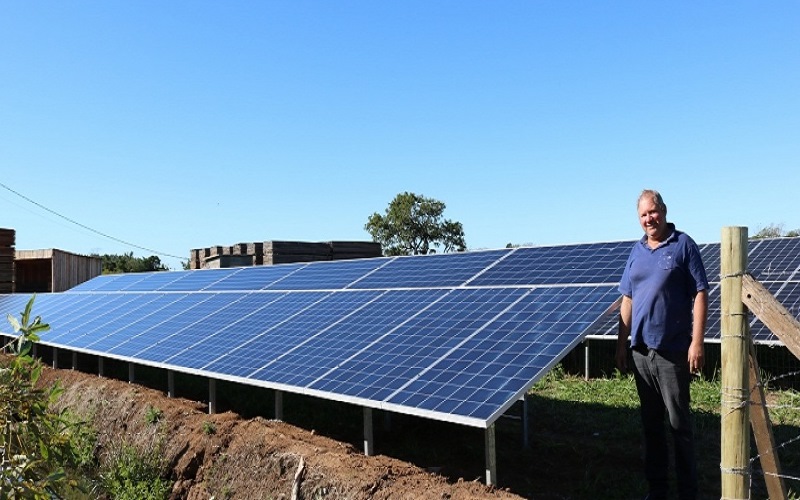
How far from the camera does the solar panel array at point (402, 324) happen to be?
6719mm

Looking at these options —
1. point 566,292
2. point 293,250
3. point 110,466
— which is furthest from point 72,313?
point 566,292

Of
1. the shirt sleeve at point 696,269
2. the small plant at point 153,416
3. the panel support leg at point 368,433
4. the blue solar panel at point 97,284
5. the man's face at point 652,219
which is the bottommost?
the small plant at point 153,416

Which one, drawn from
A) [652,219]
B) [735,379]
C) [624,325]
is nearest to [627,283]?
[624,325]

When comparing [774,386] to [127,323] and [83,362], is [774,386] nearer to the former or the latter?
[127,323]

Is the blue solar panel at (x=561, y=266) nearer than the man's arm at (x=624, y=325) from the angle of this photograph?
No

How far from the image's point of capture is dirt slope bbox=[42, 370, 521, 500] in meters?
6.44

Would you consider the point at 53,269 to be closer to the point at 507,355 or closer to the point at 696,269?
the point at 507,355

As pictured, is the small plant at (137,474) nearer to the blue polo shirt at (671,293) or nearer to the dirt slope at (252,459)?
the dirt slope at (252,459)

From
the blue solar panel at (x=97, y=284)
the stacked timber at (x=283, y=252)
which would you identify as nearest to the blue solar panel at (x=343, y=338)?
the stacked timber at (x=283, y=252)

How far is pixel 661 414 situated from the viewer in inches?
235

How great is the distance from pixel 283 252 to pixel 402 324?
45.8ft

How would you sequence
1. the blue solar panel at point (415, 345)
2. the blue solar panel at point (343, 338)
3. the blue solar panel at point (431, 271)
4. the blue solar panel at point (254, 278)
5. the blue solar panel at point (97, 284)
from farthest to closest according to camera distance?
the blue solar panel at point (97, 284) < the blue solar panel at point (254, 278) < the blue solar panel at point (431, 271) < the blue solar panel at point (343, 338) < the blue solar panel at point (415, 345)

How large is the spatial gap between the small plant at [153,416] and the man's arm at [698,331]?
7.77 metres

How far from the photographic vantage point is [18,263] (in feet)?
102
